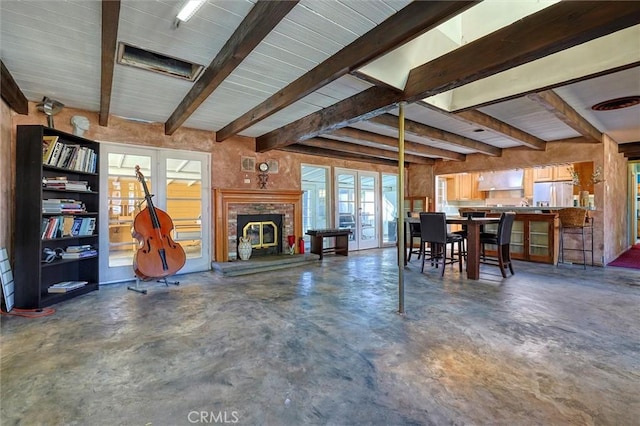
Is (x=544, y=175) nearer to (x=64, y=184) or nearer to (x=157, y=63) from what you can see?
(x=157, y=63)

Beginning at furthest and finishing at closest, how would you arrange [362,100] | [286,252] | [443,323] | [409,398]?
[286,252] < [362,100] < [443,323] < [409,398]

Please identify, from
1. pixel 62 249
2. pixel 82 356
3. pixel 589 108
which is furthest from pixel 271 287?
pixel 589 108

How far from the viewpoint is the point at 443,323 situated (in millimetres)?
2744

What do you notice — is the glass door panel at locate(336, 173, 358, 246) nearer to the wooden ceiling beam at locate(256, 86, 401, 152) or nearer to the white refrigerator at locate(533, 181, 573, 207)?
the wooden ceiling beam at locate(256, 86, 401, 152)

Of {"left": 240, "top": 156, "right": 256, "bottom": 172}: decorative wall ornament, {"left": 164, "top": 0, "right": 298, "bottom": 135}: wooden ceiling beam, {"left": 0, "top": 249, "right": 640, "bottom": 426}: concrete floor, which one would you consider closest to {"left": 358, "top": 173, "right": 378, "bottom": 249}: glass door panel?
{"left": 240, "top": 156, "right": 256, "bottom": 172}: decorative wall ornament

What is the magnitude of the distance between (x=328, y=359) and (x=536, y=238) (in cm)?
549

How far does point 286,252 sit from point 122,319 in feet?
11.1

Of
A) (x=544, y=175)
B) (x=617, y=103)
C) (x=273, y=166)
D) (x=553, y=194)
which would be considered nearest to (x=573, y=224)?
(x=617, y=103)

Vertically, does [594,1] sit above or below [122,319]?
above

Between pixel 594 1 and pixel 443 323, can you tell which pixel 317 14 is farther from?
pixel 443 323

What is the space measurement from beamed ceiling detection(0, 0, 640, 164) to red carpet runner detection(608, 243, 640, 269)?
8.43 ft

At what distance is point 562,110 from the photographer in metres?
3.77

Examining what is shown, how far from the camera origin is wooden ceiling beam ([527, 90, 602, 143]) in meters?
3.38

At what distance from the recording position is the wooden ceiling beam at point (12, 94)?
113 inches
